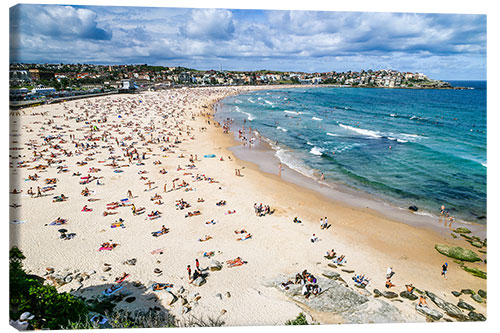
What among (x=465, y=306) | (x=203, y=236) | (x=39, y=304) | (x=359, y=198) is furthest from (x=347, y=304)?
(x=359, y=198)

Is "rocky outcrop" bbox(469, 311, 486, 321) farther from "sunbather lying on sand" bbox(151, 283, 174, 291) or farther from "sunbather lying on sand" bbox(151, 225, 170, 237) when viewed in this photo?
"sunbather lying on sand" bbox(151, 225, 170, 237)

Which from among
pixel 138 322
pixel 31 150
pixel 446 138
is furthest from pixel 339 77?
pixel 138 322

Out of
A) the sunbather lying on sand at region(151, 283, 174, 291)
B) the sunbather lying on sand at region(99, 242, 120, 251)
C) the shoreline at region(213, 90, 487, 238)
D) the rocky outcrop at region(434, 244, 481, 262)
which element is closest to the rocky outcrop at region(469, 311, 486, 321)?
the rocky outcrop at region(434, 244, 481, 262)

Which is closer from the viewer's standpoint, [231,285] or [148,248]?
[231,285]

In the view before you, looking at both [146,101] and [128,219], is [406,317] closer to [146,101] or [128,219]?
[128,219]

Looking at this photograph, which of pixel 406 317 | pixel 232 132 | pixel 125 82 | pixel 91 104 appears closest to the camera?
pixel 406 317
